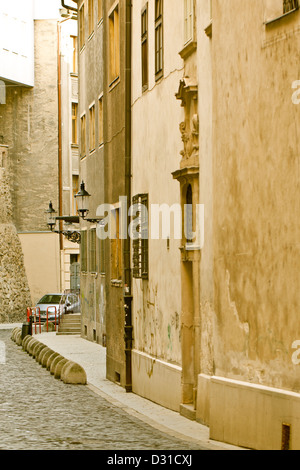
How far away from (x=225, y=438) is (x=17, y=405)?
5.35 meters

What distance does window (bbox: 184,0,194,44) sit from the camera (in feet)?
50.1

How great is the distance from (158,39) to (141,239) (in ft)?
11.3

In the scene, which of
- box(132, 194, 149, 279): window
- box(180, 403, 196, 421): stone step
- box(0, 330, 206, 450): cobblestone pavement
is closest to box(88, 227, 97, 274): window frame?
box(0, 330, 206, 450): cobblestone pavement

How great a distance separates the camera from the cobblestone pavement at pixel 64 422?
11758mm

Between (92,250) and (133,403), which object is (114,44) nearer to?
(133,403)

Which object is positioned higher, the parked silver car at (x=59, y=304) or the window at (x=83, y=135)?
the window at (x=83, y=135)

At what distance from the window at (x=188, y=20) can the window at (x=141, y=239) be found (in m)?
3.79

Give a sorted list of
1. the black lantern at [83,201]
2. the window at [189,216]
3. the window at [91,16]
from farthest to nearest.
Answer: the window at [91,16] → the black lantern at [83,201] → the window at [189,216]

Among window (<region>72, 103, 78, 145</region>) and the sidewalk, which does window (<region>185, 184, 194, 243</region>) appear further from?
window (<region>72, 103, 78, 145</region>)

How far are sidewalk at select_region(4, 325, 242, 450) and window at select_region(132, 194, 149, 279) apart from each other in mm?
2107

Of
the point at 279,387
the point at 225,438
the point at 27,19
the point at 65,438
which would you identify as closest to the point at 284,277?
the point at 279,387

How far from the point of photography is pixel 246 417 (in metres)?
11.3

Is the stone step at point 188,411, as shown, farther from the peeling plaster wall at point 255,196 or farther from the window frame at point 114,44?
the window frame at point 114,44

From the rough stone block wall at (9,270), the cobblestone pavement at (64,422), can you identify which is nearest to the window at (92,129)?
the cobblestone pavement at (64,422)
